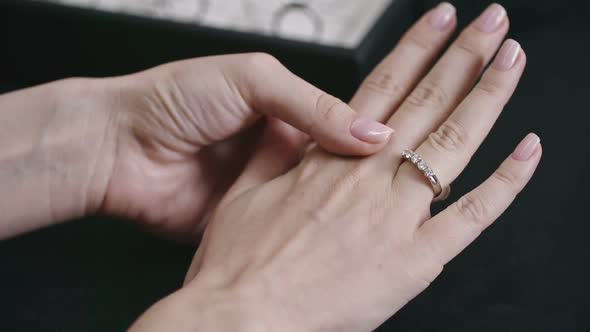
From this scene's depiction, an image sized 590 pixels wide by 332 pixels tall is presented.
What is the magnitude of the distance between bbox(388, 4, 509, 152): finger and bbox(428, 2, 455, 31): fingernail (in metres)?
0.03

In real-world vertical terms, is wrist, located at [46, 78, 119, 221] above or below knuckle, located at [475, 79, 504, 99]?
below

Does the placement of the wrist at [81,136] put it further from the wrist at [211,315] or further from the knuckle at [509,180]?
the knuckle at [509,180]

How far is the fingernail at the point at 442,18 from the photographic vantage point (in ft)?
2.63

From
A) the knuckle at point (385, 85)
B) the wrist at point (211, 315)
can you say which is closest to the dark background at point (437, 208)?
the knuckle at point (385, 85)

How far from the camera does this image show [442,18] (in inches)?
31.6

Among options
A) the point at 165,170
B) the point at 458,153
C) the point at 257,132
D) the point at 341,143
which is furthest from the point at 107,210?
the point at 458,153

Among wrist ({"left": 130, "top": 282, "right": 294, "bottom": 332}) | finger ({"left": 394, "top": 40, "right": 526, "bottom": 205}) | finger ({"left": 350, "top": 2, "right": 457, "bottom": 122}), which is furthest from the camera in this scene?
finger ({"left": 350, "top": 2, "right": 457, "bottom": 122})

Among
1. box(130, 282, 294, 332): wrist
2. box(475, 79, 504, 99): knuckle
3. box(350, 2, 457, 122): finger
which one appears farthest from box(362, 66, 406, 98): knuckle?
box(130, 282, 294, 332): wrist

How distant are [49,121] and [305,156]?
1.05 ft

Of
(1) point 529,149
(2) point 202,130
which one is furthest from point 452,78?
(2) point 202,130

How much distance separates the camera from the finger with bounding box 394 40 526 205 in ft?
2.24

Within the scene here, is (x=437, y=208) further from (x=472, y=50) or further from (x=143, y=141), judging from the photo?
(x=143, y=141)

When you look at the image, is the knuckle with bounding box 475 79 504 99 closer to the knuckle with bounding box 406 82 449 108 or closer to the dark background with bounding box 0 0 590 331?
the knuckle with bounding box 406 82 449 108

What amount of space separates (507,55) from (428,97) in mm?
101
